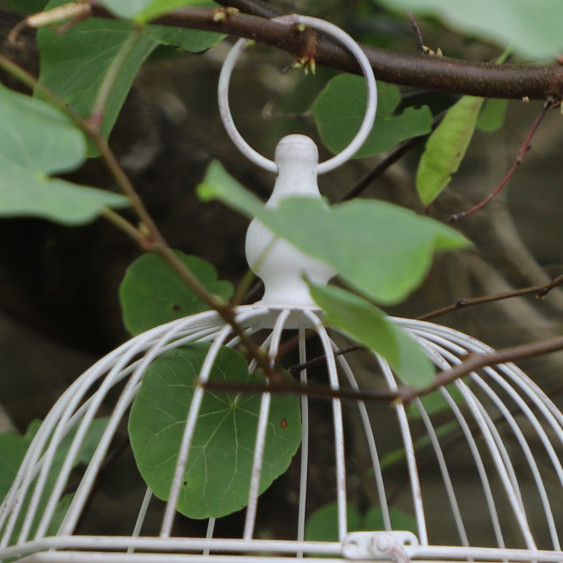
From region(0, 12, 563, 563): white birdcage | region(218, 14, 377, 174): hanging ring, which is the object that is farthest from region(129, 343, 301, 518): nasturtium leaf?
region(218, 14, 377, 174): hanging ring

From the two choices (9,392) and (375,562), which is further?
(9,392)

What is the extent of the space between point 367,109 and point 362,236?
29 cm

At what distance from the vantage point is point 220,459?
0.53 meters

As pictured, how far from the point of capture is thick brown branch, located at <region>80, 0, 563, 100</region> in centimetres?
58

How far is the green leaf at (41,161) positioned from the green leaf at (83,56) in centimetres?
27

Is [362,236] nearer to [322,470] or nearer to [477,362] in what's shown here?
[477,362]

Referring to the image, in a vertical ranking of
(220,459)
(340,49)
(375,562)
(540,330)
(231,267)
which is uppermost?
(540,330)

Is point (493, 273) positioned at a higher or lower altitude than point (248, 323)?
higher

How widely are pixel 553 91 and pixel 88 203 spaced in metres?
0.47

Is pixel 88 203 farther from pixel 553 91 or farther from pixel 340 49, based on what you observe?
pixel 553 91

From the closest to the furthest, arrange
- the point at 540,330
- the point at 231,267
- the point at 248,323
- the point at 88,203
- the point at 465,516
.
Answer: the point at 88,203
the point at 248,323
the point at 231,267
the point at 540,330
the point at 465,516

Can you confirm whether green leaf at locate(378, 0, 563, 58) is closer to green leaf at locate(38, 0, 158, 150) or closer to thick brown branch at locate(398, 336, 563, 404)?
thick brown branch at locate(398, 336, 563, 404)

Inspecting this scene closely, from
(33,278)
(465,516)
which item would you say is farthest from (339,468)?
(465,516)

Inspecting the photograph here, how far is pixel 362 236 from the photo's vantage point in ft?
0.96
